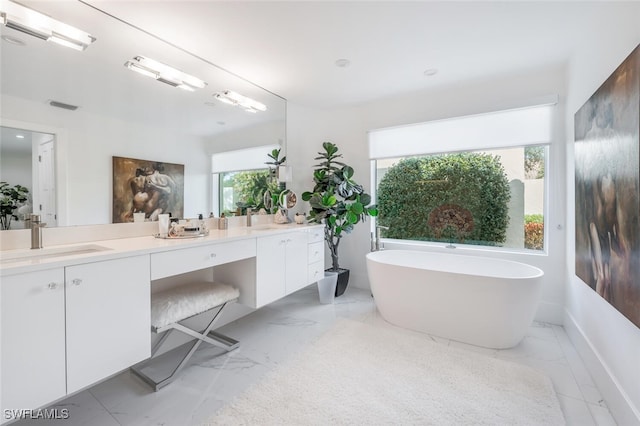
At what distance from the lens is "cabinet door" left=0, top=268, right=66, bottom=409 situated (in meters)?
1.07

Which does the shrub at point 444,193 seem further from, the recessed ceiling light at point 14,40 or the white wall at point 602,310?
the recessed ceiling light at point 14,40

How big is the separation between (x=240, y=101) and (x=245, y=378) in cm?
257

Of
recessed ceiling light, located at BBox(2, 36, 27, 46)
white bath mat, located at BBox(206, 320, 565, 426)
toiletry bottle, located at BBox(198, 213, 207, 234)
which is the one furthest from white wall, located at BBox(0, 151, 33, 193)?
white bath mat, located at BBox(206, 320, 565, 426)

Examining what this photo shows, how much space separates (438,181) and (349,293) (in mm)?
1854

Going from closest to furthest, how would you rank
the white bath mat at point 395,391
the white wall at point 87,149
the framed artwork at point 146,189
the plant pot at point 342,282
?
1. the white bath mat at point 395,391
2. the white wall at point 87,149
3. the framed artwork at point 146,189
4. the plant pot at point 342,282

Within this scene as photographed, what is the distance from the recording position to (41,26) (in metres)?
1.63

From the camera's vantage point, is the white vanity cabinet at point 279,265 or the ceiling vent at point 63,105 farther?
the white vanity cabinet at point 279,265

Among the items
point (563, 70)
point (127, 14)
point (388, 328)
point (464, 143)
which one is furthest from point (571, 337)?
point (127, 14)

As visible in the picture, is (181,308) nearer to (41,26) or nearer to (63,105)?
(63,105)

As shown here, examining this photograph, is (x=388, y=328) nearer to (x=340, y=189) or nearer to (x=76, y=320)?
(x=340, y=189)

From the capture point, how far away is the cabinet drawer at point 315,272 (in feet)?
9.50

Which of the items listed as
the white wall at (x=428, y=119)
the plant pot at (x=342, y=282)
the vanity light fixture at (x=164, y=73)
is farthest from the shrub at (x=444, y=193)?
the vanity light fixture at (x=164, y=73)

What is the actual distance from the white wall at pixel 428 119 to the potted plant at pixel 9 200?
8.27 ft

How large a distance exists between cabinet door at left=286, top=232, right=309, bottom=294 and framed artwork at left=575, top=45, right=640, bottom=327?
2217 millimetres
